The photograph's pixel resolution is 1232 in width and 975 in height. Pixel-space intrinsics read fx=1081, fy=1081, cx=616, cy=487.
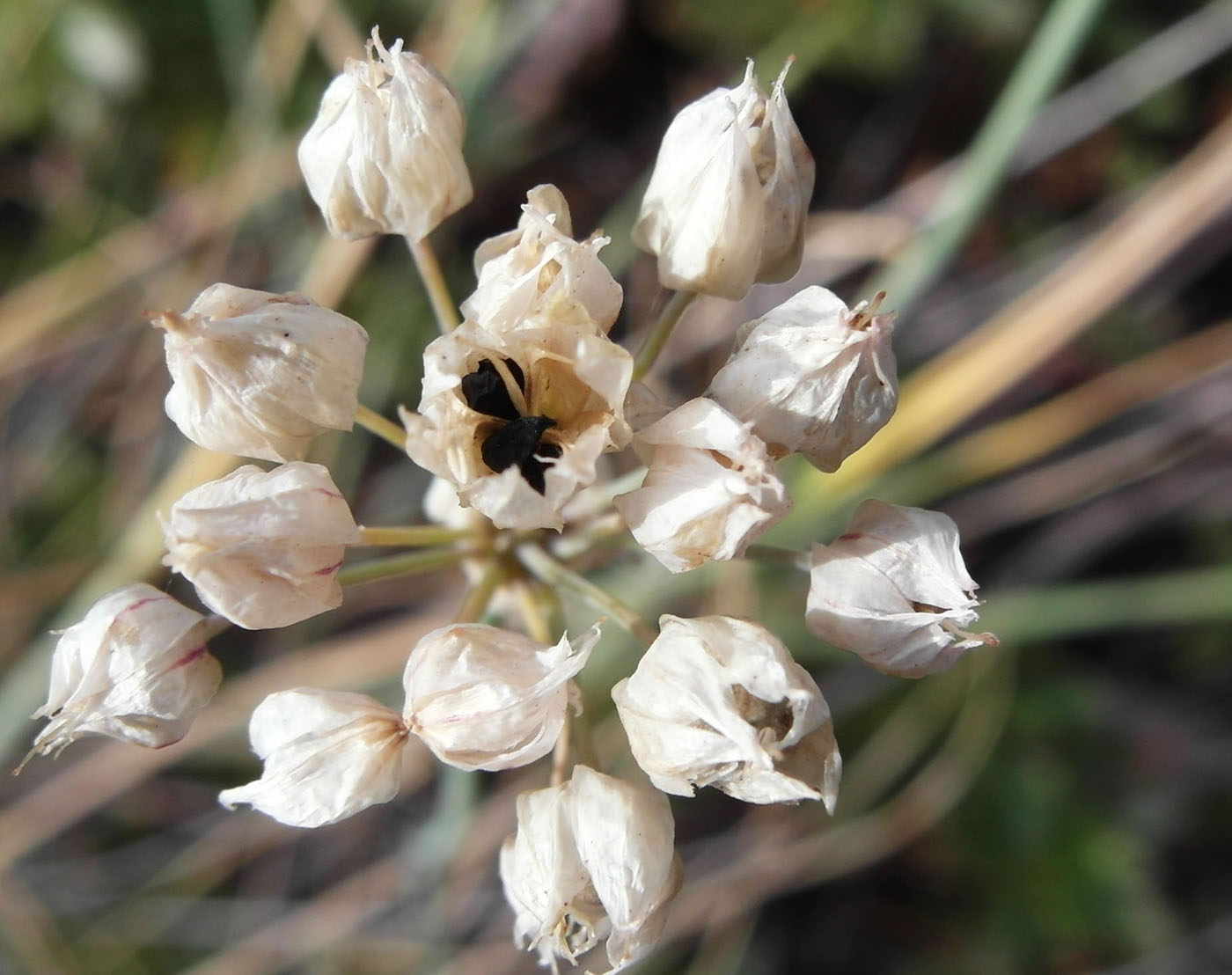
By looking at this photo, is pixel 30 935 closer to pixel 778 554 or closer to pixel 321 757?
pixel 321 757

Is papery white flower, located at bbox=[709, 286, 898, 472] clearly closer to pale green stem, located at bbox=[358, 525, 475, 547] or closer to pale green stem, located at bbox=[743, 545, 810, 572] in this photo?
pale green stem, located at bbox=[743, 545, 810, 572]

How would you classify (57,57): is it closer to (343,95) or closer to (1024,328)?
(343,95)

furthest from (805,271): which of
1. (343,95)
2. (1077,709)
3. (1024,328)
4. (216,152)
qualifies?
(343,95)

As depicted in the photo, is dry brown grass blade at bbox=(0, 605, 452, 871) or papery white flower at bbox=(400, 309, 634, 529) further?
dry brown grass blade at bbox=(0, 605, 452, 871)

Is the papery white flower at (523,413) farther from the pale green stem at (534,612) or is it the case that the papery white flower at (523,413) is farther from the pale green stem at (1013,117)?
the pale green stem at (1013,117)

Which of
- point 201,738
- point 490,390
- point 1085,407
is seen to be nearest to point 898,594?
point 490,390

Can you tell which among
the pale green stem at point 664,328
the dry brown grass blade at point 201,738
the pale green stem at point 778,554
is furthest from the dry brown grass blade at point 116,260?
the pale green stem at point 778,554

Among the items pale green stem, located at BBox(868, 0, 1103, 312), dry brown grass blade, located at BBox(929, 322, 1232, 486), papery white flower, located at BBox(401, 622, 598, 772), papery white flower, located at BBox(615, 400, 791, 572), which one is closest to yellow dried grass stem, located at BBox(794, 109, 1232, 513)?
dry brown grass blade, located at BBox(929, 322, 1232, 486)
